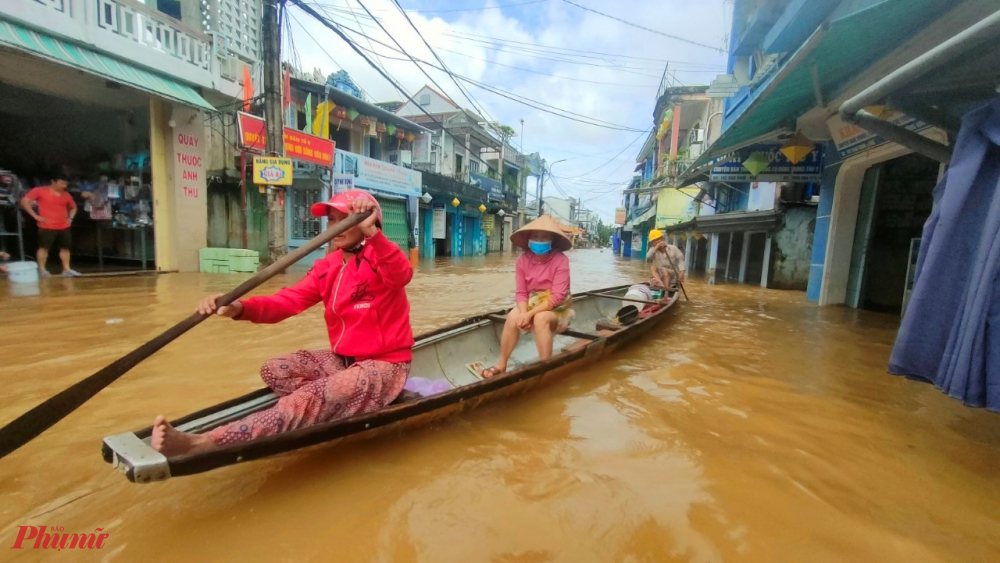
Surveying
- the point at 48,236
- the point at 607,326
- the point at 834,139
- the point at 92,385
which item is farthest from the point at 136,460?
the point at 834,139

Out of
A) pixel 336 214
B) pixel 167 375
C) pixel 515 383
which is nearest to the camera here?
pixel 336 214

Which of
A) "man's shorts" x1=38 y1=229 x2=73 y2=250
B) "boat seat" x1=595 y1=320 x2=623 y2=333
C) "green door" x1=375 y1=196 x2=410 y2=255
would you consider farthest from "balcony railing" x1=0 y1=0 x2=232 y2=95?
"boat seat" x1=595 y1=320 x2=623 y2=333

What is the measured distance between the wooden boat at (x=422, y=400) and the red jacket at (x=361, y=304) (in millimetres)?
368

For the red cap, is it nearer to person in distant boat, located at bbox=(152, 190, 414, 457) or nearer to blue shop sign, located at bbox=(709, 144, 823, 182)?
person in distant boat, located at bbox=(152, 190, 414, 457)

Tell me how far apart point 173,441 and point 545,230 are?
310 centimetres

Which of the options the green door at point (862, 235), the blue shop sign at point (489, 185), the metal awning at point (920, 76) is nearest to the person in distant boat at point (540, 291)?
the metal awning at point (920, 76)

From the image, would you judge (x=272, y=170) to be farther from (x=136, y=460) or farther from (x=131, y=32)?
(x=136, y=460)

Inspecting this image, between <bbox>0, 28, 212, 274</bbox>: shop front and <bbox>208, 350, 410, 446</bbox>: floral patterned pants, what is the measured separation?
8108 mm

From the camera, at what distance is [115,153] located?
10.4 metres

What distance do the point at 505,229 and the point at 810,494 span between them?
99.1 ft

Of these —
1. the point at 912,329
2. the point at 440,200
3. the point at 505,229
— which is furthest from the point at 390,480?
the point at 505,229

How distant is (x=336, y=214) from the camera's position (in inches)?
98.0

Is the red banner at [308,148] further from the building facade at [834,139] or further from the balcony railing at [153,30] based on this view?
the building facade at [834,139]

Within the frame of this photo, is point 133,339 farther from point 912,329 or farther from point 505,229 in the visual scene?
point 505,229
